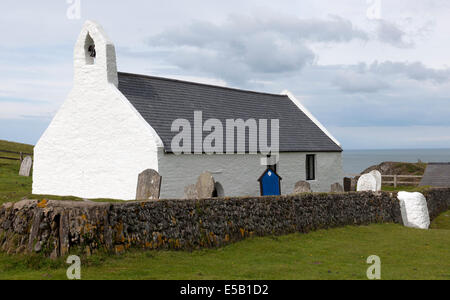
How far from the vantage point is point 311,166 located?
3080 centimetres

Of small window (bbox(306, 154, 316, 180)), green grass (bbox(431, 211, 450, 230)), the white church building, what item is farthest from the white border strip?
green grass (bbox(431, 211, 450, 230))

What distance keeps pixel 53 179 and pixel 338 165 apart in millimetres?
18216

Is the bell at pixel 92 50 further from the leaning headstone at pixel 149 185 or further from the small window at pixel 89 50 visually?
the leaning headstone at pixel 149 185

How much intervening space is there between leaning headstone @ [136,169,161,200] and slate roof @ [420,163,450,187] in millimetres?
26943

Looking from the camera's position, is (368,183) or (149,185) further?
(368,183)

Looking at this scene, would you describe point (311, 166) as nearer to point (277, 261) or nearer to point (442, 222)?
point (442, 222)

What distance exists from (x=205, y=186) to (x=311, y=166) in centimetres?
1615

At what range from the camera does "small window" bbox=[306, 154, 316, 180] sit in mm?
30633

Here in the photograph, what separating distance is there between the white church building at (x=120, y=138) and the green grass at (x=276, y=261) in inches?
314

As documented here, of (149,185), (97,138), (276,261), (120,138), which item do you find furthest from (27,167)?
(276,261)

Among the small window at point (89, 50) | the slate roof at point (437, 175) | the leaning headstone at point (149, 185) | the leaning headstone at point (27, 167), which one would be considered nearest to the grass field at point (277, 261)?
the leaning headstone at point (149, 185)

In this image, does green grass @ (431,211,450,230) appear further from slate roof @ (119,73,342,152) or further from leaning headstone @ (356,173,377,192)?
slate roof @ (119,73,342,152)
